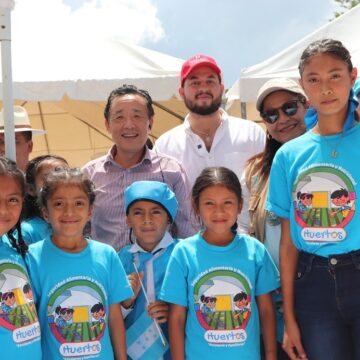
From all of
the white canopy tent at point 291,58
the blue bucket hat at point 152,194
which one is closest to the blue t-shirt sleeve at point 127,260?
the blue bucket hat at point 152,194

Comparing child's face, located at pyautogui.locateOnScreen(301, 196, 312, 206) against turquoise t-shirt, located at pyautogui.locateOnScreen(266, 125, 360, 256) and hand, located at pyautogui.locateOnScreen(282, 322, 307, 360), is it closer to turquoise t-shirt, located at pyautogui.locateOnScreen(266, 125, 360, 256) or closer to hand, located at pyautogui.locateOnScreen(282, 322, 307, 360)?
turquoise t-shirt, located at pyautogui.locateOnScreen(266, 125, 360, 256)

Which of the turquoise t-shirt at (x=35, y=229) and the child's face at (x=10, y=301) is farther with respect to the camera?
the turquoise t-shirt at (x=35, y=229)

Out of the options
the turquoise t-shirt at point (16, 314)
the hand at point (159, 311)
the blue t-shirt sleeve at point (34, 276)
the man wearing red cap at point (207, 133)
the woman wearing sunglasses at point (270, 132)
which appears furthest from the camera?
the man wearing red cap at point (207, 133)

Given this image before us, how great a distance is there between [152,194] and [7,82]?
0.89 meters

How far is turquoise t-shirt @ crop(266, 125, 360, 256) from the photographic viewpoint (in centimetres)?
213

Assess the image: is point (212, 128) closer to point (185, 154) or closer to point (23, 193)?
point (185, 154)

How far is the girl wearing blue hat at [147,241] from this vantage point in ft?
8.71

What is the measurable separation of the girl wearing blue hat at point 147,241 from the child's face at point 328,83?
94 centimetres

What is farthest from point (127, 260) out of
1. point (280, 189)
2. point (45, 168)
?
point (280, 189)

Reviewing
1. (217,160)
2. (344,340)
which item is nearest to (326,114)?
(344,340)

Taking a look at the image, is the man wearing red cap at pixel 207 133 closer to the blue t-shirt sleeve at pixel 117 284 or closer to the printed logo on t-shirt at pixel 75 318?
the blue t-shirt sleeve at pixel 117 284

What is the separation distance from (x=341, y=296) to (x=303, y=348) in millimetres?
296

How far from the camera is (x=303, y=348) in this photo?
2221 mm

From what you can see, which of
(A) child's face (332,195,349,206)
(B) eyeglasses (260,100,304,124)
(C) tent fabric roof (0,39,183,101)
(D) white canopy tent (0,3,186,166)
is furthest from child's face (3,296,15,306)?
(C) tent fabric roof (0,39,183,101)
